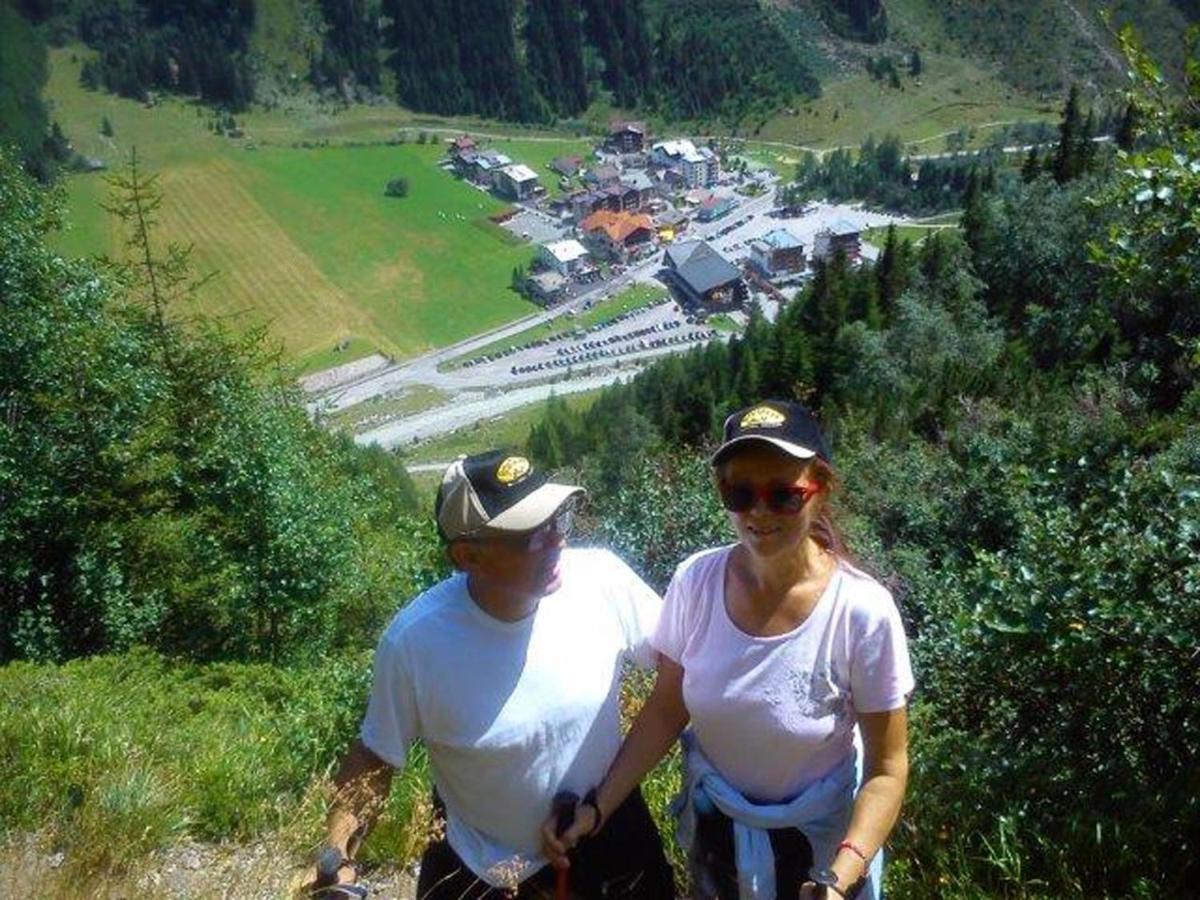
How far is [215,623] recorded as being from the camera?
45.7 ft

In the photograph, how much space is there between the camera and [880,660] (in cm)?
258

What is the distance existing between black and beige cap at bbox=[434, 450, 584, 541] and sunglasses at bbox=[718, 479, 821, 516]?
18.0 inches

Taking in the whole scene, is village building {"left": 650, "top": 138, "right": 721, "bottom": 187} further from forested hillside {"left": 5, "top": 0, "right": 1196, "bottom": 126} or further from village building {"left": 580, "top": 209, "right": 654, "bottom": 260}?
forested hillside {"left": 5, "top": 0, "right": 1196, "bottom": 126}

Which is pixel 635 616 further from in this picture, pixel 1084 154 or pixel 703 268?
pixel 703 268

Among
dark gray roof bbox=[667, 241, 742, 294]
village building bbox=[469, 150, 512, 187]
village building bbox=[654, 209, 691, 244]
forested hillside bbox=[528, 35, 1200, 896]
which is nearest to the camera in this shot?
forested hillside bbox=[528, 35, 1200, 896]

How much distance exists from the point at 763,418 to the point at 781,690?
668mm

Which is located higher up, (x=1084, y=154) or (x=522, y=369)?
(x=1084, y=154)

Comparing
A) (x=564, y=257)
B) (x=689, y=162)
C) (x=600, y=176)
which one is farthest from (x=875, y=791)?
(x=689, y=162)

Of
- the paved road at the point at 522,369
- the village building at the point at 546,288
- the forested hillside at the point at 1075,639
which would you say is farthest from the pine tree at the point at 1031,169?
the village building at the point at 546,288

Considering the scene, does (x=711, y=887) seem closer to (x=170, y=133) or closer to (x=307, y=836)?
(x=307, y=836)

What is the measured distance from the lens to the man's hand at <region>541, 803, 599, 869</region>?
2906mm

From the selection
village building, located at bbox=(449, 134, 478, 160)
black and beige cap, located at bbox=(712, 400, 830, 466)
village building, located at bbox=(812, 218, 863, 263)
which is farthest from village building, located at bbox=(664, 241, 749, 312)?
black and beige cap, located at bbox=(712, 400, 830, 466)

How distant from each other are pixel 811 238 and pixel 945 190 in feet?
46.6

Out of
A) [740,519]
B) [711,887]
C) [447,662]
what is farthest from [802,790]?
[447,662]
